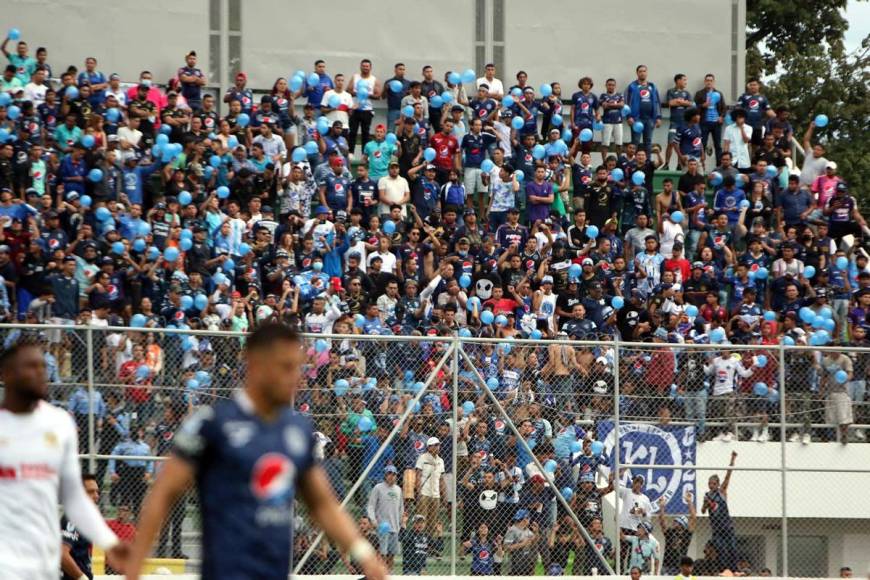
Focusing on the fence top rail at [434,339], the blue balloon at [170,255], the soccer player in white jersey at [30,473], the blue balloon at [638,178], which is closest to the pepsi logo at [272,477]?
the soccer player in white jersey at [30,473]

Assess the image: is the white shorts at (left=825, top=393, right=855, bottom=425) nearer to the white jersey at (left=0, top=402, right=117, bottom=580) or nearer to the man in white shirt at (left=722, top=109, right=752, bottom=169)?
the man in white shirt at (left=722, top=109, right=752, bottom=169)

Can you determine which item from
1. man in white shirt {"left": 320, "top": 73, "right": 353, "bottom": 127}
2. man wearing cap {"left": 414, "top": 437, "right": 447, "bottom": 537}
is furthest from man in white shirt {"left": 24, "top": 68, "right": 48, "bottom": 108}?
man wearing cap {"left": 414, "top": 437, "right": 447, "bottom": 537}

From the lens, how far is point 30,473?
21.7 feet

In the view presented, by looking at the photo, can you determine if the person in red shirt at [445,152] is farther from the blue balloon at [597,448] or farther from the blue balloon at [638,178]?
the blue balloon at [597,448]

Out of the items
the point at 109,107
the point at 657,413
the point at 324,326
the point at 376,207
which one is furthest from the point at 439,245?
the point at 657,413

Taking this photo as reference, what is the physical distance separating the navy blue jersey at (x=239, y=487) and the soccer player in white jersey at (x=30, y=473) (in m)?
1.18

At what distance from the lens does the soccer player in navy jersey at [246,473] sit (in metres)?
5.44

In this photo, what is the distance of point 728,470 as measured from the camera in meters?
16.2

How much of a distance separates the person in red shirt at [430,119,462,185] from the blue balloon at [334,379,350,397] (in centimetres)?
935

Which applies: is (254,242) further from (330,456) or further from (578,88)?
(578,88)

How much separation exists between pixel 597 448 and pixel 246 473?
10588mm

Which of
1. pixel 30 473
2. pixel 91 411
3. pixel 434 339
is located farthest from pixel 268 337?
pixel 434 339

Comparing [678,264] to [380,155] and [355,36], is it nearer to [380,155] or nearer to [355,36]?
[380,155]

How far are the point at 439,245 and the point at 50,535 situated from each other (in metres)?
15.5
